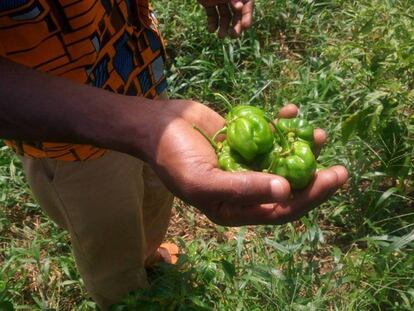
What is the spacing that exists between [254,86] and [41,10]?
2127 mm

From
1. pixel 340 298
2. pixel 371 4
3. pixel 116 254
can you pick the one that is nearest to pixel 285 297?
pixel 340 298

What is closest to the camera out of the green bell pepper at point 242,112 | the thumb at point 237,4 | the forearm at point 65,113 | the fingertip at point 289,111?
the forearm at point 65,113

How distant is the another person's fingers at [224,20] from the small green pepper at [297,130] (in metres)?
0.68

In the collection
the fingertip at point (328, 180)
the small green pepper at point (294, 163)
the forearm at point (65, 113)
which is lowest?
the small green pepper at point (294, 163)

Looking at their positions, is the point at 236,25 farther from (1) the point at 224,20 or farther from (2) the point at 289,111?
(2) the point at 289,111

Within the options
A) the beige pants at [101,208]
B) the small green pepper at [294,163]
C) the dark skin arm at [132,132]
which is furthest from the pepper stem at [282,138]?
the beige pants at [101,208]

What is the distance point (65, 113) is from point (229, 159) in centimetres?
58

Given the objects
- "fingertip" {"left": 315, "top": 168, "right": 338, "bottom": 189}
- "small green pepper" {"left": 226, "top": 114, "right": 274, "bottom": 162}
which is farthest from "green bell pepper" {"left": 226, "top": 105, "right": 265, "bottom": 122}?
"fingertip" {"left": 315, "top": 168, "right": 338, "bottom": 189}

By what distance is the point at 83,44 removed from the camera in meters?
1.61

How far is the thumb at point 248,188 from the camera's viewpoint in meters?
1.38

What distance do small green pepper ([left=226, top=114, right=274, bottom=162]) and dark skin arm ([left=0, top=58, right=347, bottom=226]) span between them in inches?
11.6

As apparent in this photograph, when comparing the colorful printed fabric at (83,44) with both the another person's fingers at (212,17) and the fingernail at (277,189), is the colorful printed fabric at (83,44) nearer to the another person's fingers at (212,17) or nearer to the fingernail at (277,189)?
the another person's fingers at (212,17)

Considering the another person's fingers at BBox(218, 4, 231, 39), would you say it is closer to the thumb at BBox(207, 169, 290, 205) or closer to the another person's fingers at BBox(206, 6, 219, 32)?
the another person's fingers at BBox(206, 6, 219, 32)

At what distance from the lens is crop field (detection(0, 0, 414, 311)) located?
2.38 m
